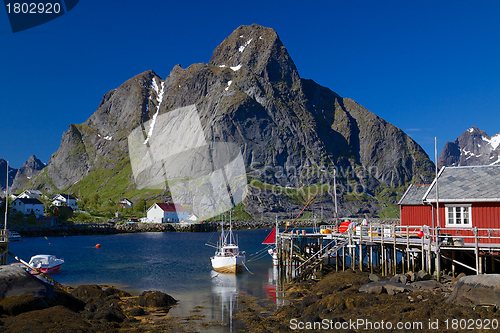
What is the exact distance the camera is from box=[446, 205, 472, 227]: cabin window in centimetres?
3246

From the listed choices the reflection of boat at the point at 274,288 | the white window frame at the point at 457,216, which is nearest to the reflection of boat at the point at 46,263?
the reflection of boat at the point at 274,288

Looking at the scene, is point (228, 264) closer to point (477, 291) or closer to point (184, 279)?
point (184, 279)

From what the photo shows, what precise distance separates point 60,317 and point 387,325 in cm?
1754

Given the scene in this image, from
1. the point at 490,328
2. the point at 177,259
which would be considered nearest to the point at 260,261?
the point at 177,259

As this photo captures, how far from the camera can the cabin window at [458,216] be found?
32.5 m

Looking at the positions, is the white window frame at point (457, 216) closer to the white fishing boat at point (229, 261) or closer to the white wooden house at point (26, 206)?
the white fishing boat at point (229, 261)

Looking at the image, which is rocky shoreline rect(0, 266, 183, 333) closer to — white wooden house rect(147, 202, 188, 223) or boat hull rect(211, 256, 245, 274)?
boat hull rect(211, 256, 245, 274)

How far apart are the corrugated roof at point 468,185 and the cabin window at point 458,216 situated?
79cm

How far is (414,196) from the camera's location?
40.0 metres

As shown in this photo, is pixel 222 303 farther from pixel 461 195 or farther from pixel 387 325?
pixel 461 195

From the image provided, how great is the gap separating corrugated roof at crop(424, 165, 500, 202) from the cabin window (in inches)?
31.3

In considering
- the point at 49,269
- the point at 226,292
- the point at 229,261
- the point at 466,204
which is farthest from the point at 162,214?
the point at 466,204

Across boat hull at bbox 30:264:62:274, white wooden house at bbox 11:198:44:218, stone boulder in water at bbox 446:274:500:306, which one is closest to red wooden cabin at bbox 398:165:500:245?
stone boulder in water at bbox 446:274:500:306

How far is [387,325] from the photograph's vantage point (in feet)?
67.4
